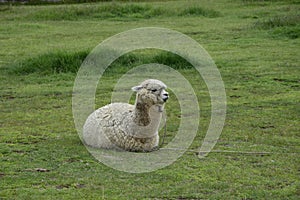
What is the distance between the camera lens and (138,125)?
7910mm

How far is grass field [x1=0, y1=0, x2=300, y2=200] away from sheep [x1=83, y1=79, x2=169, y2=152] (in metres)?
0.33

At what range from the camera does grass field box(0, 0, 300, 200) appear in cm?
666

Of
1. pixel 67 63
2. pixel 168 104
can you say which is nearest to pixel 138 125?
pixel 168 104

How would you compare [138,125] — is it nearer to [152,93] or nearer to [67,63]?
[152,93]

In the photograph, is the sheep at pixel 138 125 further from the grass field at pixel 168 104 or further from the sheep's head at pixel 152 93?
the grass field at pixel 168 104

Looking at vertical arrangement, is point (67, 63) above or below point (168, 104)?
above

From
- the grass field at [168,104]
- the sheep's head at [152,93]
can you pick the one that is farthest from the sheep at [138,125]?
the grass field at [168,104]

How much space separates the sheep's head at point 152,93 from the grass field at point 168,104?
0.71m

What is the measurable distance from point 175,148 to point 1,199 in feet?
8.20

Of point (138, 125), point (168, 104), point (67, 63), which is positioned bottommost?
point (168, 104)

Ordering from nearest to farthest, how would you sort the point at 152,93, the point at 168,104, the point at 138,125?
the point at 152,93
the point at 138,125
the point at 168,104

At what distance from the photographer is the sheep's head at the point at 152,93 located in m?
7.68

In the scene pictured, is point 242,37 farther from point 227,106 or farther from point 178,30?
point 227,106

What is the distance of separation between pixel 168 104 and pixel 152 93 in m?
3.16
